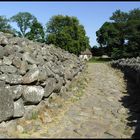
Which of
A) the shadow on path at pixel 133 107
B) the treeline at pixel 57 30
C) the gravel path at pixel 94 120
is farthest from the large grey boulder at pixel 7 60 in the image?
the treeline at pixel 57 30

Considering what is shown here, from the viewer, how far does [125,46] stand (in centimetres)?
7744

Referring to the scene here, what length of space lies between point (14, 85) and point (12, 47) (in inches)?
84.7

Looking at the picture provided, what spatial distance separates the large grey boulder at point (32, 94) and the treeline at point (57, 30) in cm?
5862

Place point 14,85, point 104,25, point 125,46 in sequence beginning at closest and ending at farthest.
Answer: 1. point 14,85
2. point 125,46
3. point 104,25

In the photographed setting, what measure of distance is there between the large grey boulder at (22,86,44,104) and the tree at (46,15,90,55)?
6254cm

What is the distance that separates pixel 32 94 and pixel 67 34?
67.5 metres

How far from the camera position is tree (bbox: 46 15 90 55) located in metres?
74.2

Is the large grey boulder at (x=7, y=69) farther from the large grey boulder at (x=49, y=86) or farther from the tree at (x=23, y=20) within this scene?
the tree at (x=23, y=20)

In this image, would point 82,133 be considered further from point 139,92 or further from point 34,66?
point 139,92

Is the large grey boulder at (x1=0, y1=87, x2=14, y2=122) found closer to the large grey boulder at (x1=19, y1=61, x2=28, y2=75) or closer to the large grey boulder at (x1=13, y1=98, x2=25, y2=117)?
the large grey boulder at (x1=13, y1=98, x2=25, y2=117)

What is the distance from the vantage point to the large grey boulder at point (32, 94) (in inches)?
346

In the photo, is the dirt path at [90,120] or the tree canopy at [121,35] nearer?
the dirt path at [90,120]

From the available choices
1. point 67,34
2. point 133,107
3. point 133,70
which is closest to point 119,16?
point 67,34

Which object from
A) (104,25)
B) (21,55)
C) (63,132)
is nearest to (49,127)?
(63,132)
